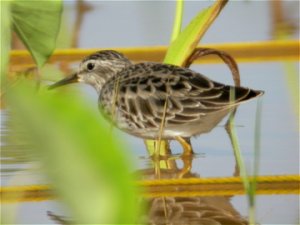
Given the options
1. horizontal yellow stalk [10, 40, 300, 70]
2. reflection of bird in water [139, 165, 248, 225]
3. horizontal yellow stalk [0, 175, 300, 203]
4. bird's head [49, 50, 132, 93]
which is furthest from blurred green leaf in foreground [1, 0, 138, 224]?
horizontal yellow stalk [10, 40, 300, 70]

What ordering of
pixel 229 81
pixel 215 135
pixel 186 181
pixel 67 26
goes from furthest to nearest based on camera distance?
1. pixel 67 26
2. pixel 229 81
3. pixel 215 135
4. pixel 186 181

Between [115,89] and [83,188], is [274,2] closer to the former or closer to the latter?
[115,89]

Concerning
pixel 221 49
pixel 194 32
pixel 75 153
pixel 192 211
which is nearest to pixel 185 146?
pixel 194 32

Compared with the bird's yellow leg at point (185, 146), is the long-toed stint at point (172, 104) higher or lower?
higher

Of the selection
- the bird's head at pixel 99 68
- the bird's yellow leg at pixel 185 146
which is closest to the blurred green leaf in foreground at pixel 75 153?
the bird's yellow leg at pixel 185 146

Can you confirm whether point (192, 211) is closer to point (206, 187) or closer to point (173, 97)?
point (206, 187)

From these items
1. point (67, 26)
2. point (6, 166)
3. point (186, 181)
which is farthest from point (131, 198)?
point (67, 26)

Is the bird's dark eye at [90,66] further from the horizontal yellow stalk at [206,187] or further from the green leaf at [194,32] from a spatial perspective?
the horizontal yellow stalk at [206,187]
